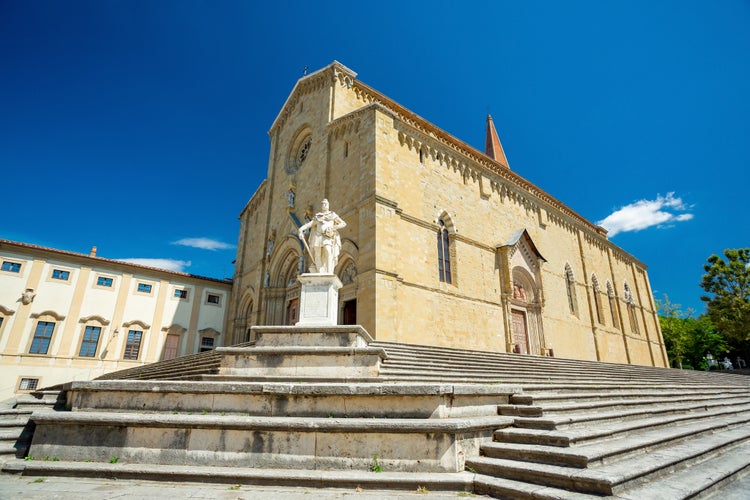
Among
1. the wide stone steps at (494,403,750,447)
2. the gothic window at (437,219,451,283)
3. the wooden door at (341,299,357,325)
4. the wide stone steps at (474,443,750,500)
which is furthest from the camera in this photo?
the gothic window at (437,219,451,283)

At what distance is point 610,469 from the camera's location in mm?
3770

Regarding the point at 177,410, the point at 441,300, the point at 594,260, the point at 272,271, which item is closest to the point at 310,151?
the point at 272,271

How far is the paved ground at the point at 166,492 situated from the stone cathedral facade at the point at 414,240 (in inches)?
348

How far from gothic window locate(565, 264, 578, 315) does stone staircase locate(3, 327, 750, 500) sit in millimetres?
18756

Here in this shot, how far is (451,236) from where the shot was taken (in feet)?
58.2

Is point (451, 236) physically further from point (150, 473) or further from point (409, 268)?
point (150, 473)

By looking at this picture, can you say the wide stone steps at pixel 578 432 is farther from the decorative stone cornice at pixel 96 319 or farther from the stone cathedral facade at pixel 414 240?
the decorative stone cornice at pixel 96 319

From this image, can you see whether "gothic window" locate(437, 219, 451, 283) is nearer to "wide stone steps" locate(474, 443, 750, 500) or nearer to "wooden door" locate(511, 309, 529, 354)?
"wooden door" locate(511, 309, 529, 354)

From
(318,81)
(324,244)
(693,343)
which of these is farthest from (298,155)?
(693,343)

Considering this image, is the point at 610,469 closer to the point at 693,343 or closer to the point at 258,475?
the point at 258,475

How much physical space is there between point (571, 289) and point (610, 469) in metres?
23.4

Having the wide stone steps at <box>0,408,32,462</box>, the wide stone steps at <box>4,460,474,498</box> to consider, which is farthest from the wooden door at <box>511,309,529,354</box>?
the wide stone steps at <box>0,408,32,462</box>

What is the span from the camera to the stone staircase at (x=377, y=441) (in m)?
3.99

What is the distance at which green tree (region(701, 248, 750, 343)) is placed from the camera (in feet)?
92.3
